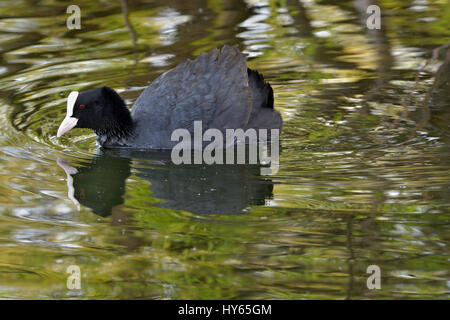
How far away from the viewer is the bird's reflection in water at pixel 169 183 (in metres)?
6.08

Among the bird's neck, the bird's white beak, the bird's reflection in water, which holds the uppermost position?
the bird's white beak

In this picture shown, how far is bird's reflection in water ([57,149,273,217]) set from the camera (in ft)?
20.0

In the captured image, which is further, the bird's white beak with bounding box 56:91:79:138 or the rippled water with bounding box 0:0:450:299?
the bird's white beak with bounding box 56:91:79:138

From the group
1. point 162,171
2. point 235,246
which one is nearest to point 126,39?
point 162,171

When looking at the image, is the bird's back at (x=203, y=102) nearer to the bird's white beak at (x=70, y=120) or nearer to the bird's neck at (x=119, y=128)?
the bird's neck at (x=119, y=128)

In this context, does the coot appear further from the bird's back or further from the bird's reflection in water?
the bird's reflection in water

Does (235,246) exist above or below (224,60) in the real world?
below

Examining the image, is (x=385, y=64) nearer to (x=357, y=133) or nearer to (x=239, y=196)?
(x=357, y=133)

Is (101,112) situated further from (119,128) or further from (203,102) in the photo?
(203,102)

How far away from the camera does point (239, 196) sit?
245 inches

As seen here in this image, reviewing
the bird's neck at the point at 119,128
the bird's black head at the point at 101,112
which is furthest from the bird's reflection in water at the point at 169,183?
the bird's black head at the point at 101,112

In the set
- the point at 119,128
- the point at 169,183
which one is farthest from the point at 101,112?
the point at 169,183

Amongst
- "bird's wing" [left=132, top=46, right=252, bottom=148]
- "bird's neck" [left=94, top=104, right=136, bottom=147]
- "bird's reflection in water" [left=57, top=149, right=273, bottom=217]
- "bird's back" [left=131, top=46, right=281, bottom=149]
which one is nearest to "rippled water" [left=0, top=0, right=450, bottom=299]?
"bird's reflection in water" [left=57, top=149, right=273, bottom=217]

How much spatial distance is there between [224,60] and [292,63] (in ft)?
6.85
